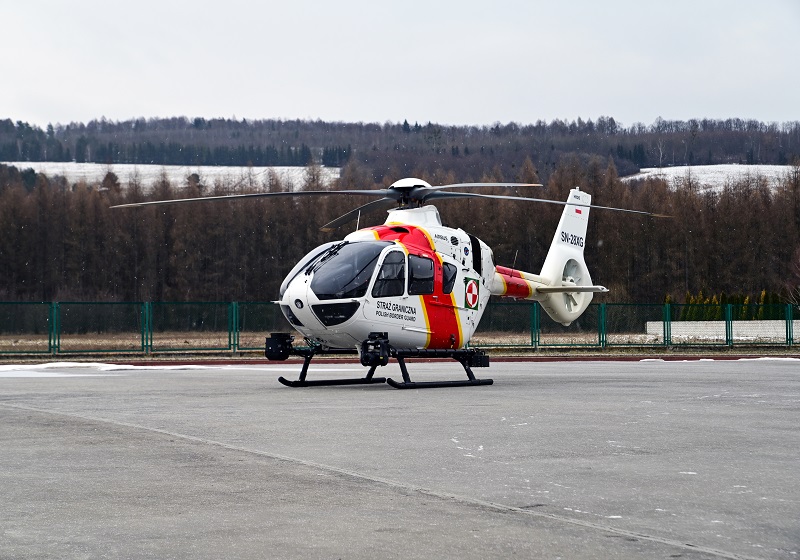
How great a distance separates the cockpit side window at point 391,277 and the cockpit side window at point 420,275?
0.20m

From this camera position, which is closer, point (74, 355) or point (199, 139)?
point (74, 355)

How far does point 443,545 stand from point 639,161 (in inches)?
6122

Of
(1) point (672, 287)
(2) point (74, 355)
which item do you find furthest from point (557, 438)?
(1) point (672, 287)

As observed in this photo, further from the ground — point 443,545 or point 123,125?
point 123,125

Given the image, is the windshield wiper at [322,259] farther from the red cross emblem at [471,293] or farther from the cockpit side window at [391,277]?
the red cross emblem at [471,293]

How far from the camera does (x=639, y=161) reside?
156000 millimetres

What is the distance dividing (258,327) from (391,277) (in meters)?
19.7

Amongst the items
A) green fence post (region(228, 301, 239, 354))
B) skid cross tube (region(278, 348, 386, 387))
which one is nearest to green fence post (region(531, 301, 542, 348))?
green fence post (region(228, 301, 239, 354))

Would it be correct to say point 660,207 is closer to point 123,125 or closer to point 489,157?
point 489,157

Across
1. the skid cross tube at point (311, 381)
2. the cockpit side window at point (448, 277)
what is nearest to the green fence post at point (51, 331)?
the skid cross tube at point (311, 381)

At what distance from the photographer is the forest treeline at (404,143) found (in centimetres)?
15400

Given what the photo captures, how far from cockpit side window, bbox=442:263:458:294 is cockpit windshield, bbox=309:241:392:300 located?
65.9 inches

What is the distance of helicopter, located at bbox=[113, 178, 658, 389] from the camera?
17281 millimetres

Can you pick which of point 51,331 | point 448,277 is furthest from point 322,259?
point 51,331
